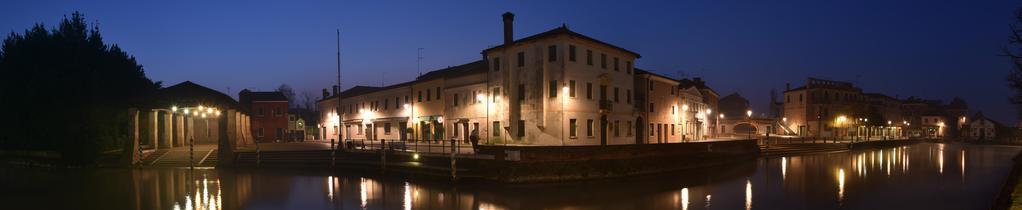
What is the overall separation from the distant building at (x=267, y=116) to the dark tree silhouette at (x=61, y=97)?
2025cm

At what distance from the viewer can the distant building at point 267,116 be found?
60.8 metres

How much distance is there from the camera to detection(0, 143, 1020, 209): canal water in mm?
17906

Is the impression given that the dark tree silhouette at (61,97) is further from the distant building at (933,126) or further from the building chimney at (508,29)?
the distant building at (933,126)

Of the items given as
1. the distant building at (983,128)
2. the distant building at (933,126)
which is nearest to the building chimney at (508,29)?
the distant building at (933,126)

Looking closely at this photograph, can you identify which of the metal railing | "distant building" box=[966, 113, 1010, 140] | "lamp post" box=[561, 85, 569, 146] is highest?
"lamp post" box=[561, 85, 569, 146]

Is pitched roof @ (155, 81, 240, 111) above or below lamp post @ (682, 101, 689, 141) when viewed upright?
above

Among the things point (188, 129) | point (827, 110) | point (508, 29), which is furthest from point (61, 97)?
point (827, 110)

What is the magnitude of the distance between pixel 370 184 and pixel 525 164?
6.93 m

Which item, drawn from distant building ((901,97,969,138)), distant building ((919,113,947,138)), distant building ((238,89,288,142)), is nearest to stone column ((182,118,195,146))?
distant building ((238,89,288,142))

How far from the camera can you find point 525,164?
2322cm

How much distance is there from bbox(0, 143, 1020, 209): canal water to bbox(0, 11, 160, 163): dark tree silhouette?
4327 millimetres

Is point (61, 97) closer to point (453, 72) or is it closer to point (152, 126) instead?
point (152, 126)

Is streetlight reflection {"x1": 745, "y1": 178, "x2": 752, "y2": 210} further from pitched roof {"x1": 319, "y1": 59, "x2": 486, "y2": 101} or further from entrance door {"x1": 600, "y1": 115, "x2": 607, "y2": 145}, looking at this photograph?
pitched roof {"x1": 319, "y1": 59, "x2": 486, "y2": 101}

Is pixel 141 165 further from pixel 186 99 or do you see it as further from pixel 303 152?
pixel 303 152
